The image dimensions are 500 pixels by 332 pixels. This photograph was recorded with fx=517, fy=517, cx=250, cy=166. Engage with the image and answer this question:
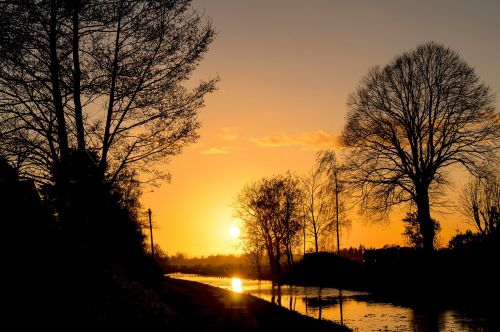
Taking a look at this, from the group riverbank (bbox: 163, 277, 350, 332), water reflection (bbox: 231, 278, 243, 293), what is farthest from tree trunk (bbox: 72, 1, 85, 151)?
water reflection (bbox: 231, 278, 243, 293)

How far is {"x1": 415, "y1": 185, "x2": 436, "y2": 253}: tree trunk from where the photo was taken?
33562mm

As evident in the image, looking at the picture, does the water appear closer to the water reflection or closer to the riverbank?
the riverbank

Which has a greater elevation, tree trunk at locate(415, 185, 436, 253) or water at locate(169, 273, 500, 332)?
tree trunk at locate(415, 185, 436, 253)

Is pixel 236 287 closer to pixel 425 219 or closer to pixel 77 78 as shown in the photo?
pixel 425 219

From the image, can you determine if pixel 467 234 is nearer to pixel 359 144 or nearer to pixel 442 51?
pixel 359 144

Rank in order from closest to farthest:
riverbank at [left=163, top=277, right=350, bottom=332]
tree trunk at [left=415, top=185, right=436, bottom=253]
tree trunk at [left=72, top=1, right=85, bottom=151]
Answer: riverbank at [left=163, top=277, right=350, bottom=332]
tree trunk at [left=72, top=1, right=85, bottom=151]
tree trunk at [left=415, top=185, right=436, bottom=253]

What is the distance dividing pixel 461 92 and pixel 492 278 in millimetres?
11810

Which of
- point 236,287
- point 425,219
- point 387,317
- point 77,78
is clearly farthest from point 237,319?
point 236,287

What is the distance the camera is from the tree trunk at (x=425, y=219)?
110ft

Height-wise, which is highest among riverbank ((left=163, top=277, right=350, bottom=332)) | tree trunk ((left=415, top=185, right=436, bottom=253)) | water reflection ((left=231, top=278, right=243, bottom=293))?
tree trunk ((left=415, top=185, right=436, bottom=253))

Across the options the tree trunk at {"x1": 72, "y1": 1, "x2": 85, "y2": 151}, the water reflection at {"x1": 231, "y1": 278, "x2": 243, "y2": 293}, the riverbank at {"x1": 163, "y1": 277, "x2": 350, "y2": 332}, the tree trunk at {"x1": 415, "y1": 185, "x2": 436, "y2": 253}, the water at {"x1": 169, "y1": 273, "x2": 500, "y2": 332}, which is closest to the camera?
the riverbank at {"x1": 163, "y1": 277, "x2": 350, "y2": 332}

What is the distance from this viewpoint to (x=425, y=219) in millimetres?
33812

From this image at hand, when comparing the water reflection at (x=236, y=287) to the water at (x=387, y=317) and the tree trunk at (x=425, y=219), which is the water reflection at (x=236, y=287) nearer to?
the water at (x=387, y=317)

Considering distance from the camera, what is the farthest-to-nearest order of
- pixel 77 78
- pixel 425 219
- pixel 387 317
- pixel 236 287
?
pixel 236 287 → pixel 425 219 → pixel 387 317 → pixel 77 78
